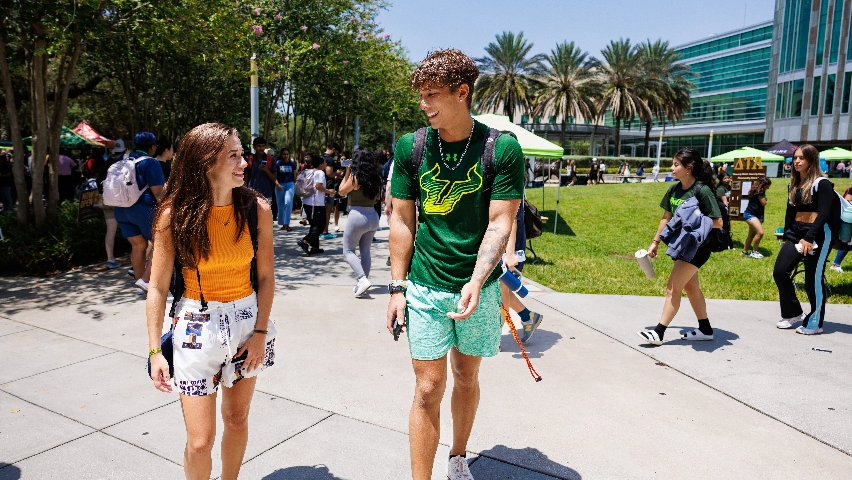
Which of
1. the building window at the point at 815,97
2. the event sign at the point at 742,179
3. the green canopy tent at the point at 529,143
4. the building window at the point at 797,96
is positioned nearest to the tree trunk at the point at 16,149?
the green canopy tent at the point at 529,143


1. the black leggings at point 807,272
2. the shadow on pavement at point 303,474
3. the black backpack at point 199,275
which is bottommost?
the shadow on pavement at point 303,474

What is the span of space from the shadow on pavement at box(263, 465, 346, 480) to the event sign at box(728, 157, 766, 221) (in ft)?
44.2

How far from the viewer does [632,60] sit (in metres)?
39.7

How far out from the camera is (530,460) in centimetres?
323

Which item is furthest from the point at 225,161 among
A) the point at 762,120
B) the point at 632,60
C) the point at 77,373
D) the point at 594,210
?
the point at 762,120

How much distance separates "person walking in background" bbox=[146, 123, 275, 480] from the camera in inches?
90.4

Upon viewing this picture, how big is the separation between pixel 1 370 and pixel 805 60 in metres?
56.4

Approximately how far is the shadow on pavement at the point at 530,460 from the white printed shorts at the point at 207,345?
4.74ft

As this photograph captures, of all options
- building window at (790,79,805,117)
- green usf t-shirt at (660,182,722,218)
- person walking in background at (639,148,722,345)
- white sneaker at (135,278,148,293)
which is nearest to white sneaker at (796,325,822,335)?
person walking in background at (639,148,722,345)

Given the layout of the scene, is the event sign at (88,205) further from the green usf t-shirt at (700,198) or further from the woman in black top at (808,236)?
the woman in black top at (808,236)

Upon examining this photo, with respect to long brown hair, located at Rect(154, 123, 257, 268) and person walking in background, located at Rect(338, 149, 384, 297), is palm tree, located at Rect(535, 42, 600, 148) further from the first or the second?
long brown hair, located at Rect(154, 123, 257, 268)

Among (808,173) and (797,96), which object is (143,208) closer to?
(808,173)

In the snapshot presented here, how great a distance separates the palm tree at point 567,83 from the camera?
38.6 metres

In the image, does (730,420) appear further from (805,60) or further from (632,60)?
(805,60)
